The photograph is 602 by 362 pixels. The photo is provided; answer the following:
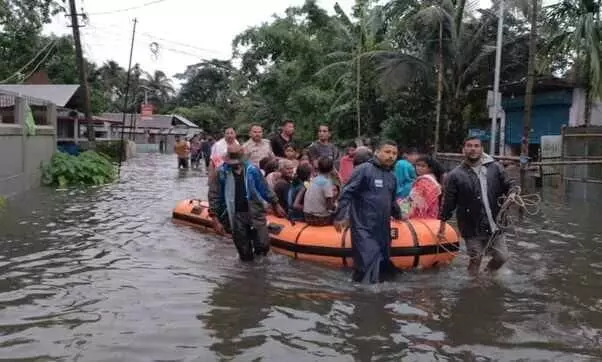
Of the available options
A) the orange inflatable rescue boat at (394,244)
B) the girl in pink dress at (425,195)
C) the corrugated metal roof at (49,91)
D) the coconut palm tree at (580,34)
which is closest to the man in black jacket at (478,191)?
the orange inflatable rescue boat at (394,244)

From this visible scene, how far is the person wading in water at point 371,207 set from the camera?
6594 millimetres

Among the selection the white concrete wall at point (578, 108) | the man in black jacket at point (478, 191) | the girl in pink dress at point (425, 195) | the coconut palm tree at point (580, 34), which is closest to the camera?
the man in black jacket at point (478, 191)

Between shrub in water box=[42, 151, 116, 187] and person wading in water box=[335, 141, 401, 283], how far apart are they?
13.3 meters

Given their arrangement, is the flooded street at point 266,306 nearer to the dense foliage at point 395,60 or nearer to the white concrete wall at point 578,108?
the dense foliage at point 395,60

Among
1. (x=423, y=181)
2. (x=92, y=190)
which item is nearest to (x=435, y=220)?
(x=423, y=181)

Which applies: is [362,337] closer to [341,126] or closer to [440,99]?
[440,99]

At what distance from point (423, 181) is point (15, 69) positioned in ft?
106

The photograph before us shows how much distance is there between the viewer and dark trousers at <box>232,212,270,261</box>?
298 inches

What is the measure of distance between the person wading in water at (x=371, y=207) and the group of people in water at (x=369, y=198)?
0.03 ft

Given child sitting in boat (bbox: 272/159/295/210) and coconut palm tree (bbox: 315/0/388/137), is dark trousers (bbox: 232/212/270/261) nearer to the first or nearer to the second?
child sitting in boat (bbox: 272/159/295/210)

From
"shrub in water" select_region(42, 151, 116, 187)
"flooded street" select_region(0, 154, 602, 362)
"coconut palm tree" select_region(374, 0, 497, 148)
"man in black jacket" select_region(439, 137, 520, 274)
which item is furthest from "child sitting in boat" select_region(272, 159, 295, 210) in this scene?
"coconut palm tree" select_region(374, 0, 497, 148)

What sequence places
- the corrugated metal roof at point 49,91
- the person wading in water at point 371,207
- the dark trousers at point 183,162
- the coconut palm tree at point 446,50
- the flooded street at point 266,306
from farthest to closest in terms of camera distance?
the dark trousers at point 183,162 < the corrugated metal roof at point 49,91 < the coconut palm tree at point 446,50 < the person wading in water at point 371,207 < the flooded street at point 266,306

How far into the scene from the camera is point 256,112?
38.6 m

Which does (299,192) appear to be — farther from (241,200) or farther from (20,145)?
(20,145)
